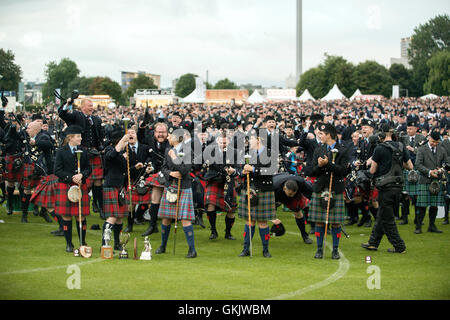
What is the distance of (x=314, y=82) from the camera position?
93.6m

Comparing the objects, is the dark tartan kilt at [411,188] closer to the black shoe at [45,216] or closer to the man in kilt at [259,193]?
the man in kilt at [259,193]

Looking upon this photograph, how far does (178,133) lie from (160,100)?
2360 inches

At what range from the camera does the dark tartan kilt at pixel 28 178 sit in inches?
457

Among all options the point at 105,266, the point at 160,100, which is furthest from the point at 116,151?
the point at 160,100

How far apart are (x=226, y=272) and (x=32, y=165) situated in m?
6.06

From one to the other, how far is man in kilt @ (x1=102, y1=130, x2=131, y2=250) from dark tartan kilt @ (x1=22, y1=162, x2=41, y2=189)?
3475 mm

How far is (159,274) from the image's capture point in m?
7.09

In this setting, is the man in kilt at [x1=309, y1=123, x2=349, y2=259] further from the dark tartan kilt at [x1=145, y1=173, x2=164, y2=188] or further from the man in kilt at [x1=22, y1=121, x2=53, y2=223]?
the man in kilt at [x1=22, y1=121, x2=53, y2=223]

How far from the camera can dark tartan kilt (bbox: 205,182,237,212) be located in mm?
9938

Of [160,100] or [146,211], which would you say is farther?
[160,100]

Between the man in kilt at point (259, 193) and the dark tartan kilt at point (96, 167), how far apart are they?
12.1 feet

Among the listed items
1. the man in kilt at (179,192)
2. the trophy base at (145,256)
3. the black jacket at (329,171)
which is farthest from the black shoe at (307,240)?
the trophy base at (145,256)

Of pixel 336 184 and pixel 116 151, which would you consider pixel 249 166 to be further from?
pixel 116 151

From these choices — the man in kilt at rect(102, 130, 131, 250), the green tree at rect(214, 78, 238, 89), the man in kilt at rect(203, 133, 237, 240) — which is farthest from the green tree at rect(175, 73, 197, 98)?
the man in kilt at rect(102, 130, 131, 250)
